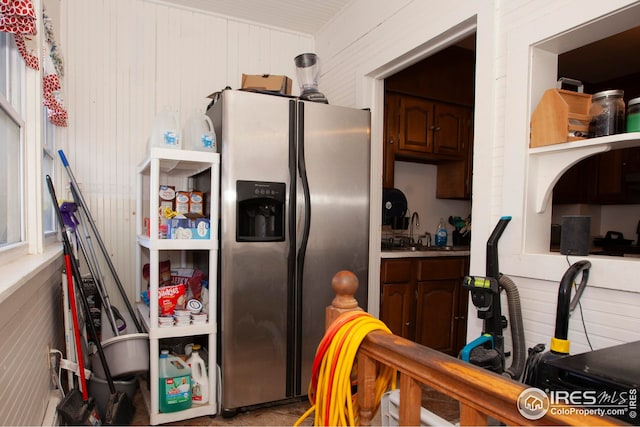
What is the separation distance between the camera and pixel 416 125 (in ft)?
10.5

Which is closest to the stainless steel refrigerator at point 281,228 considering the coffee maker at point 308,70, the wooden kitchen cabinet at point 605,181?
the coffee maker at point 308,70

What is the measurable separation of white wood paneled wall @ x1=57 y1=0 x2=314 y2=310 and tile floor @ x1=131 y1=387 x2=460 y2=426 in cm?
89

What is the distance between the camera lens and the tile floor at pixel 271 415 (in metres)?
2.02

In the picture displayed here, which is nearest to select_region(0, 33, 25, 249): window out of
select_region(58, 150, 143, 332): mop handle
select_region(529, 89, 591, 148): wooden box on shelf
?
select_region(58, 150, 143, 332): mop handle

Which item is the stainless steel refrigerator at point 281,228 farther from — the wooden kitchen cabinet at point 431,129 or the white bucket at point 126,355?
the wooden kitchen cabinet at point 431,129

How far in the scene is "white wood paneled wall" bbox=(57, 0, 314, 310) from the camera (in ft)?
8.29

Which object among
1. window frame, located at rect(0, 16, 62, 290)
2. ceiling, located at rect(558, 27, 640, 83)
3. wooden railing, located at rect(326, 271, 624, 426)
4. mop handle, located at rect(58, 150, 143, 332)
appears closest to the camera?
wooden railing, located at rect(326, 271, 624, 426)

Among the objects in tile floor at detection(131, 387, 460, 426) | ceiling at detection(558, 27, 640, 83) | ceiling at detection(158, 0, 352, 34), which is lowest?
tile floor at detection(131, 387, 460, 426)

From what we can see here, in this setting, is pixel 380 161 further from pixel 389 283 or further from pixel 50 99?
pixel 50 99

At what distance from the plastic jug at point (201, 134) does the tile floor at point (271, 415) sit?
1.47 metres

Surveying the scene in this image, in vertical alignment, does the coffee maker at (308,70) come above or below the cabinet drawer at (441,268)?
above

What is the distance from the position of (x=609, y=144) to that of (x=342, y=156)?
4.40ft

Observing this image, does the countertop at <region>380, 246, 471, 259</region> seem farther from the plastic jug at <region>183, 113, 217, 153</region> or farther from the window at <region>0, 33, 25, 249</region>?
the window at <region>0, 33, 25, 249</region>

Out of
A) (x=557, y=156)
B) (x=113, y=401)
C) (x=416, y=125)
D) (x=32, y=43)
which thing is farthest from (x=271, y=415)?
(x=416, y=125)
